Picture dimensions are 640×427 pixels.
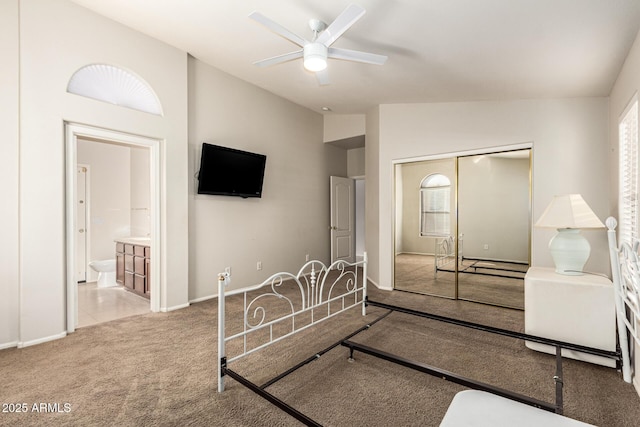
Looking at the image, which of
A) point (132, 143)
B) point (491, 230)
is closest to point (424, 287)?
point (491, 230)

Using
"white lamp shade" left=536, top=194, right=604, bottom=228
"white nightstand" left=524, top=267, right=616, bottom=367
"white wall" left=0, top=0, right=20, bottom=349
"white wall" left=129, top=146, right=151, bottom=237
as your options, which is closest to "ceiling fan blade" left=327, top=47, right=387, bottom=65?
"white lamp shade" left=536, top=194, right=604, bottom=228

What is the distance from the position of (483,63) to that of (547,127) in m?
1.28

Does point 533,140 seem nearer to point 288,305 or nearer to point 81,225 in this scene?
point 288,305

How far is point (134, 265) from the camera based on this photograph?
4.39m

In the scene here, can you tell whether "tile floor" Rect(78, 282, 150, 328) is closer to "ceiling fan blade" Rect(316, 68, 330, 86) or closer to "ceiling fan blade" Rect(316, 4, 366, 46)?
"ceiling fan blade" Rect(316, 68, 330, 86)

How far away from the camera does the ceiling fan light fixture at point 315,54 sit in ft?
7.92

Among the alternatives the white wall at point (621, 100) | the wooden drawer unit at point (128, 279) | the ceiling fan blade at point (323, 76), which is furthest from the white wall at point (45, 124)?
the white wall at point (621, 100)

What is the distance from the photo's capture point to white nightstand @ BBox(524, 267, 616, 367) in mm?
2326

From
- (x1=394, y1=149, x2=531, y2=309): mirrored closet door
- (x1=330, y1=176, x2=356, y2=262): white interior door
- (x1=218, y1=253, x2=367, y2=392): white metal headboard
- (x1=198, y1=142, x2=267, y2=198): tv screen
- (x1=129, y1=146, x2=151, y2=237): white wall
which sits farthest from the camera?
(x1=330, y1=176, x2=356, y2=262): white interior door

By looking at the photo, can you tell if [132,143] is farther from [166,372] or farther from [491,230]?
[491,230]

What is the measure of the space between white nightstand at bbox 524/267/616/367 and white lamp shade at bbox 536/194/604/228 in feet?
1.44

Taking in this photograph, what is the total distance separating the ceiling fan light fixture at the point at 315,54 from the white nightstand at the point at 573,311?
247 cm

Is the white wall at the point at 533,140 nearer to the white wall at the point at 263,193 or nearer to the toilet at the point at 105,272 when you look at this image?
the white wall at the point at 263,193

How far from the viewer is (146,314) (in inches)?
139
